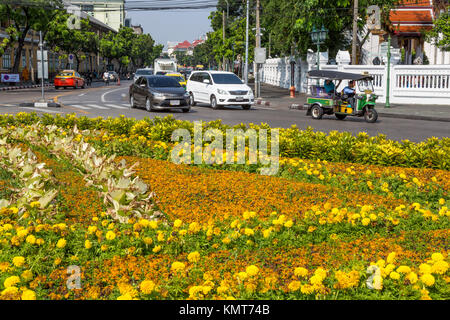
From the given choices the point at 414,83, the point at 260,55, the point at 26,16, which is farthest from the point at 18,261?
the point at 26,16

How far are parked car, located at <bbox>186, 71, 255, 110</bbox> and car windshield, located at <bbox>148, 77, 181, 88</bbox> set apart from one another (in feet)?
6.35

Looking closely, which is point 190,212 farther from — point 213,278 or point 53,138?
point 53,138

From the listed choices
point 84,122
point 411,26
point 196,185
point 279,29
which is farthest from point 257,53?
point 196,185

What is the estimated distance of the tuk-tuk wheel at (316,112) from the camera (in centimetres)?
2034

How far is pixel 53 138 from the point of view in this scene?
9508mm

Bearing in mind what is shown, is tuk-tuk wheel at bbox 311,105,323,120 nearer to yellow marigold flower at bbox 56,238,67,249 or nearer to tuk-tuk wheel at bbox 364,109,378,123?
tuk-tuk wheel at bbox 364,109,378,123

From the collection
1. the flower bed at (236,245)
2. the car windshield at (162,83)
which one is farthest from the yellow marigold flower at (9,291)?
the car windshield at (162,83)

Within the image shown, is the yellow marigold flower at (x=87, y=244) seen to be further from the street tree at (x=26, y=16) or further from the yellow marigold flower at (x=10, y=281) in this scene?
the street tree at (x=26, y=16)

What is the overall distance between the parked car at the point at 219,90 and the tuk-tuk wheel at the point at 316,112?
539 cm

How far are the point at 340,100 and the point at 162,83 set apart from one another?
8.52 m

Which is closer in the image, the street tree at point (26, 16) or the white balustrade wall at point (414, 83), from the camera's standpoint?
the white balustrade wall at point (414, 83)

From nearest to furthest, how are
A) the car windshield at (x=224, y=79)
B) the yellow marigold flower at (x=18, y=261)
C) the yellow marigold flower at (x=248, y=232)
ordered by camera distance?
the yellow marigold flower at (x=18, y=261), the yellow marigold flower at (x=248, y=232), the car windshield at (x=224, y=79)

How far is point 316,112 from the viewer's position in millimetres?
20547
